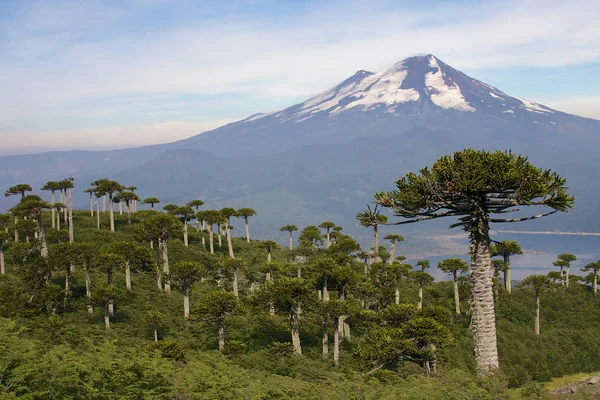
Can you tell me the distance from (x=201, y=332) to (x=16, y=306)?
14110mm

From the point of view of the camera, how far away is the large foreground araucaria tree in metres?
12.8

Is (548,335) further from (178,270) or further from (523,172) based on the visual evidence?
(523,172)

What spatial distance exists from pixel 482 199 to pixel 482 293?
2.72 m

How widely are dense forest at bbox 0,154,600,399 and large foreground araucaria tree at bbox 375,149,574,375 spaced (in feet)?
0.34

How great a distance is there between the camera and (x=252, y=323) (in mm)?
40938

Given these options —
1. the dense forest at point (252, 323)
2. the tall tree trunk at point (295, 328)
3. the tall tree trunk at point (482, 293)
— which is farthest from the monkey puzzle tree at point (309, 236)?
the tall tree trunk at point (482, 293)

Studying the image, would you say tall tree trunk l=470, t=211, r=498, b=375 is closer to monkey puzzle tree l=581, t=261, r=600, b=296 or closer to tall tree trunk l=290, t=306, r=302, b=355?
tall tree trunk l=290, t=306, r=302, b=355

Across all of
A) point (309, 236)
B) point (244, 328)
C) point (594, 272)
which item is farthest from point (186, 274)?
point (594, 272)

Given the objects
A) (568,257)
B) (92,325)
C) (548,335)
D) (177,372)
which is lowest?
(548,335)

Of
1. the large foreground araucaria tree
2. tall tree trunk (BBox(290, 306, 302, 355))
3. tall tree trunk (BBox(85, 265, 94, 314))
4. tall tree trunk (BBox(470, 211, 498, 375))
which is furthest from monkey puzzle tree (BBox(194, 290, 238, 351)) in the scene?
tall tree trunk (BBox(470, 211, 498, 375))

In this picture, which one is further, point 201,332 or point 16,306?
point 201,332

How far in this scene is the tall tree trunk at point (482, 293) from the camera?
42.2 ft

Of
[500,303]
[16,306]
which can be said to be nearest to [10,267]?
[16,306]

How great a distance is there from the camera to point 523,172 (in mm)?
12891
